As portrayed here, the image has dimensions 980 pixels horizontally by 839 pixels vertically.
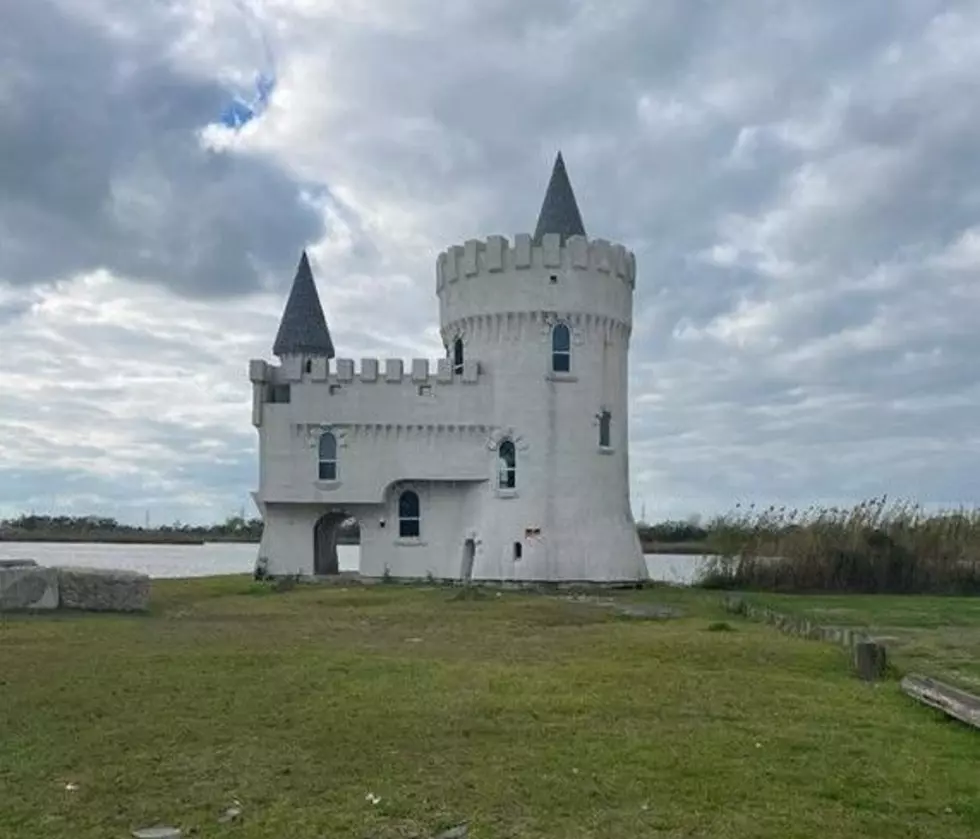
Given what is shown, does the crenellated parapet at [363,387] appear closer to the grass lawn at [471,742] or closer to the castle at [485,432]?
the castle at [485,432]

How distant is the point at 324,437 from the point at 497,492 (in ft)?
19.7

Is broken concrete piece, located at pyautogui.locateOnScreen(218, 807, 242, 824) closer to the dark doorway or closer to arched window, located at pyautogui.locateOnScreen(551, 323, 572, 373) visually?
arched window, located at pyautogui.locateOnScreen(551, 323, 572, 373)

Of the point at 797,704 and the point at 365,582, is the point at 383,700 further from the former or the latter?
the point at 365,582

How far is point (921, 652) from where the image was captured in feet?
56.9

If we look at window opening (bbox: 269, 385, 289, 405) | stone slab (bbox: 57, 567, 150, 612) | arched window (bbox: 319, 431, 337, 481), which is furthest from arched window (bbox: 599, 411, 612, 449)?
stone slab (bbox: 57, 567, 150, 612)

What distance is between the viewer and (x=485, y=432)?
3541 cm

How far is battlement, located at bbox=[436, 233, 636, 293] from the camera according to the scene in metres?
35.0

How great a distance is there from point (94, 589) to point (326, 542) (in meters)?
16.5

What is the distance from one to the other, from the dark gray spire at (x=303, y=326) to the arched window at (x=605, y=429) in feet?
32.2

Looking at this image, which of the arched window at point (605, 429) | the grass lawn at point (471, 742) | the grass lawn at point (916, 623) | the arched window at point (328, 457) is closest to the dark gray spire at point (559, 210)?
the arched window at point (605, 429)

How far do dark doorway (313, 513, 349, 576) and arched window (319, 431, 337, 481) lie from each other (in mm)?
1638

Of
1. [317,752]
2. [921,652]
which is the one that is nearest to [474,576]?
[921,652]

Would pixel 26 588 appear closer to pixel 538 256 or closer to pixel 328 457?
pixel 328 457

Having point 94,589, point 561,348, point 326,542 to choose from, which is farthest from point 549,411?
point 94,589
